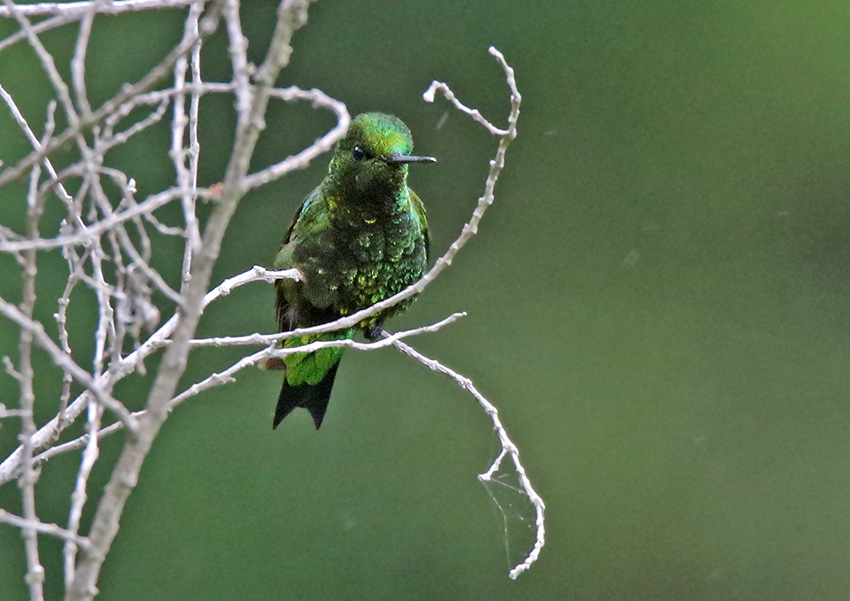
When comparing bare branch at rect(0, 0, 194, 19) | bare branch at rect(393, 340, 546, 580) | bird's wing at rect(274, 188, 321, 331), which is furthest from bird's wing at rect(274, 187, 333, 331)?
bare branch at rect(0, 0, 194, 19)

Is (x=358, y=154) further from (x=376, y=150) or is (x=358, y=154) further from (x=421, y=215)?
(x=421, y=215)

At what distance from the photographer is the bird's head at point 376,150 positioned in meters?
2.50

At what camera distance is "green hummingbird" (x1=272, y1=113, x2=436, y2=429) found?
2.52 meters

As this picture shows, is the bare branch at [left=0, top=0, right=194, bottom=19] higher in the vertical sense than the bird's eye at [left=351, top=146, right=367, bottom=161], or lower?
higher

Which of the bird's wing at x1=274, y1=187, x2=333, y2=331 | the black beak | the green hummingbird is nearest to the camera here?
the black beak

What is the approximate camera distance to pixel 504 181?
544 centimetres

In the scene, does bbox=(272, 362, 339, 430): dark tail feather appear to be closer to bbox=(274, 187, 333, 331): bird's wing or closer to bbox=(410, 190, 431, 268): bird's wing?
bbox=(274, 187, 333, 331): bird's wing

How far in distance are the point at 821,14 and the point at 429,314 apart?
2.28 metres

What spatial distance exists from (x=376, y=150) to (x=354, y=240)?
0.68 ft

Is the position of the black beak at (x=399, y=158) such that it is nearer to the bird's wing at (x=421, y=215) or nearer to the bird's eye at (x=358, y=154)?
the bird's eye at (x=358, y=154)

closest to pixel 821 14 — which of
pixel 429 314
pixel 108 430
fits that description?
pixel 429 314

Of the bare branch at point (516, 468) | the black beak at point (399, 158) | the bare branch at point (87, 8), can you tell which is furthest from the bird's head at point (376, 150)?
the bare branch at point (87, 8)

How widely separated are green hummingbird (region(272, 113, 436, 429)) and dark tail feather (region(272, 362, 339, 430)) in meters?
0.04

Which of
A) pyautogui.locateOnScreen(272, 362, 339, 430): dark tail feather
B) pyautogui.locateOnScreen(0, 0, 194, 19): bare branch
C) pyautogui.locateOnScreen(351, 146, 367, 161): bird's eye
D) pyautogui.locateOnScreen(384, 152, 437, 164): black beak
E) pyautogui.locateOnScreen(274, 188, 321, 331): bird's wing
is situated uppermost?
pyautogui.locateOnScreen(0, 0, 194, 19): bare branch
